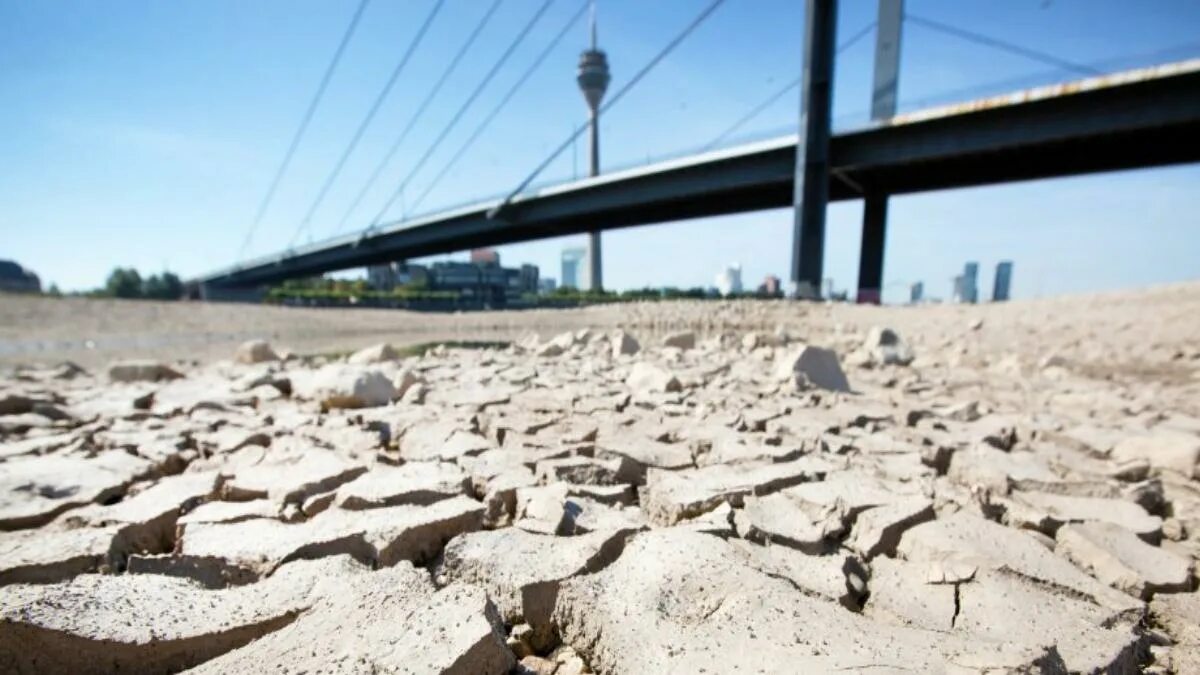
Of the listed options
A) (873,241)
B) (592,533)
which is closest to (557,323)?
(592,533)

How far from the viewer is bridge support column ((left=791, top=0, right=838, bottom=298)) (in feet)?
41.4

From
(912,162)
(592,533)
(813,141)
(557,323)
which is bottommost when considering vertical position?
(557,323)

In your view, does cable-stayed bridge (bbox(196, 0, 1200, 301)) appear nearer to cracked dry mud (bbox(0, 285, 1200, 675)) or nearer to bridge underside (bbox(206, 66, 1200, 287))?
bridge underside (bbox(206, 66, 1200, 287))

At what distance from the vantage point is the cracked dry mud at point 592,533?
89 cm

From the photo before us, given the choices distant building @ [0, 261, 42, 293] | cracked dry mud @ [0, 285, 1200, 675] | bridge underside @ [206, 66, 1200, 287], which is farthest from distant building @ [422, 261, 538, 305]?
cracked dry mud @ [0, 285, 1200, 675]

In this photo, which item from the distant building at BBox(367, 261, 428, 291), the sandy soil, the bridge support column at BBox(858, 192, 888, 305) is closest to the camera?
the sandy soil

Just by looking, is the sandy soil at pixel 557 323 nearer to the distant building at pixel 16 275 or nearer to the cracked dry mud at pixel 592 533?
the cracked dry mud at pixel 592 533

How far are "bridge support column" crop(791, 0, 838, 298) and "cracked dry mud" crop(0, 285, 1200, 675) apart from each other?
10.4 metres

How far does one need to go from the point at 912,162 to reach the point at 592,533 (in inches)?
593

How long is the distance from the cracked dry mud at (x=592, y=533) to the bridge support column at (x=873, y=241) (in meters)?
15.8

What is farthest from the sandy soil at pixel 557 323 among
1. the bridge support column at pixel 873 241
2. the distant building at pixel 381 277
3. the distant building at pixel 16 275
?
the distant building at pixel 16 275

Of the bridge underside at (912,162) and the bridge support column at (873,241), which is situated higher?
the bridge underside at (912,162)

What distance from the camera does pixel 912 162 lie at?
1314cm

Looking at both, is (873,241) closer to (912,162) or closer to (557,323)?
(912,162)
